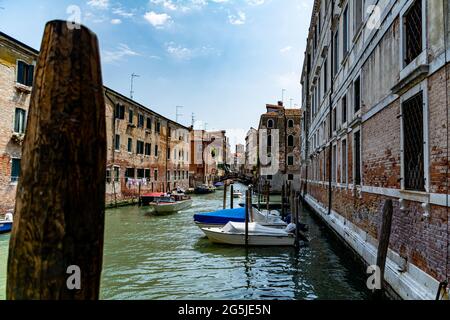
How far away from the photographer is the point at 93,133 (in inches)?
49.2

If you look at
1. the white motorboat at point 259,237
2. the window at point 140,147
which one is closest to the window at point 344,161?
the white motorboat at point 259,237

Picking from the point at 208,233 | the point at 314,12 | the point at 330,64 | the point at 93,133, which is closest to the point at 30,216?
the point at 93,133

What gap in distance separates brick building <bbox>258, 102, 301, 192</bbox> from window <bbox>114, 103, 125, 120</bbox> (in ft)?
53.5

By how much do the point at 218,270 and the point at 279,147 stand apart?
2726 cm

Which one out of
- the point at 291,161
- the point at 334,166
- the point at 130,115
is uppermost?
the point at 130,115

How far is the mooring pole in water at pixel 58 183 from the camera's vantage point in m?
1.18

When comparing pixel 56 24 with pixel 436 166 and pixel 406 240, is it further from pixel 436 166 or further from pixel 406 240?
pixel 406 240

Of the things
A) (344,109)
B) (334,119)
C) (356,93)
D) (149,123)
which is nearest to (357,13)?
(356,93)

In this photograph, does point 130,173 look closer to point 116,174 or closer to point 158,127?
point 116,174

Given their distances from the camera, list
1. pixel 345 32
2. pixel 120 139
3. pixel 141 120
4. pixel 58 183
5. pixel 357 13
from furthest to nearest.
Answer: pixel 141 120, pixel 120 139, pixel 345 32, pixel 357 13, pixel 58 183

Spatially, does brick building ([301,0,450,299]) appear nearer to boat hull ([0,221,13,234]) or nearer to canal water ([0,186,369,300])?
canal water ([0,186,369,300])

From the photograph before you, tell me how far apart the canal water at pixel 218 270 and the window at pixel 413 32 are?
13.4 feet

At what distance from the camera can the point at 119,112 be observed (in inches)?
826
